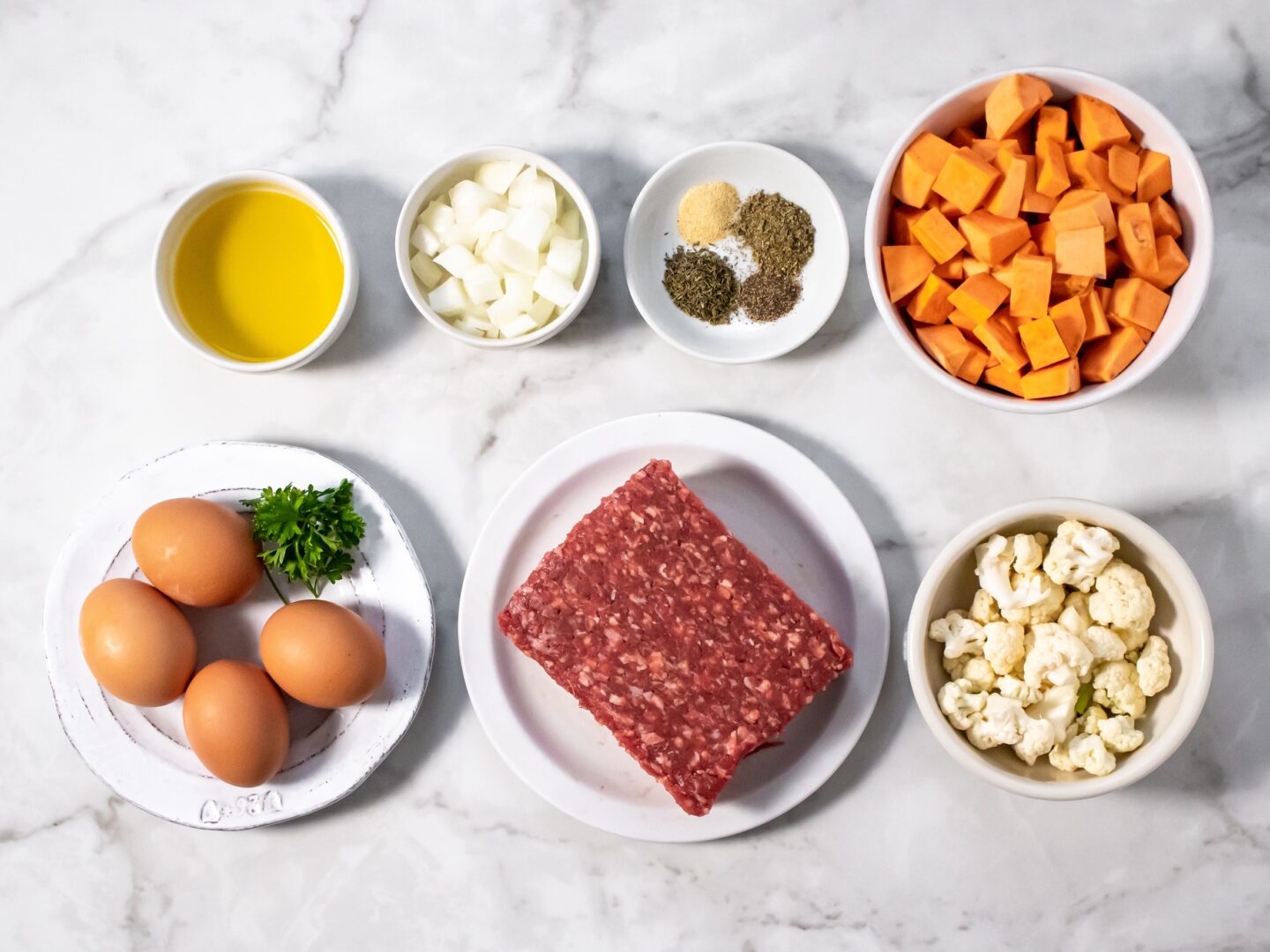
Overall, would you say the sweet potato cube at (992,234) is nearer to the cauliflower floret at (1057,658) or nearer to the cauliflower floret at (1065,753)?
the cauliflower floret at (1057,658)

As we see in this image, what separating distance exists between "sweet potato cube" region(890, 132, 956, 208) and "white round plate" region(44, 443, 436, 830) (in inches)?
48.6

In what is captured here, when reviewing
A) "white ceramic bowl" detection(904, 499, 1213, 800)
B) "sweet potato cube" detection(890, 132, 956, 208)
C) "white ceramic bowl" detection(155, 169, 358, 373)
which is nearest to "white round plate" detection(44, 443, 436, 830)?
"white ceramic bowl" detection(155, 169, 358, 373)

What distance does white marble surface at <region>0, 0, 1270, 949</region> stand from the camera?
210cm

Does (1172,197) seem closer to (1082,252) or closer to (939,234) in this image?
(1082,252)

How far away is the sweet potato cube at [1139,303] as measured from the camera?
1775 millimetres

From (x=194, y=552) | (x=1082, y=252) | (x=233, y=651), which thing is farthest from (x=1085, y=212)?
(x=233, y=651)

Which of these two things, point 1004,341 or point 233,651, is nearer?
point 1004,341

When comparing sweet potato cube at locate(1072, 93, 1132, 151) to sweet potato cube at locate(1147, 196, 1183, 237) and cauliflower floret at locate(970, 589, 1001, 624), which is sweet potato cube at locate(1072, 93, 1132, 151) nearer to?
sweet potato cube at locate(1147, 196, 1183, 237)

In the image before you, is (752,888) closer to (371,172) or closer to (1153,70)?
(371,172)

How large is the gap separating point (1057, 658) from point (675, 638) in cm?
71

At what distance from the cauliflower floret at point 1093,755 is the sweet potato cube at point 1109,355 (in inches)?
26.8

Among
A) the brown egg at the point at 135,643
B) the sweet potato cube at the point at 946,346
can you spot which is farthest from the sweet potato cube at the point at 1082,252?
the brown egg at the point at 135,643

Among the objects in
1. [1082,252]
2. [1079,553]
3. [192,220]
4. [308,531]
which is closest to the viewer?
[1082,252]

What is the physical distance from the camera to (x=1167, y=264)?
1.78m
